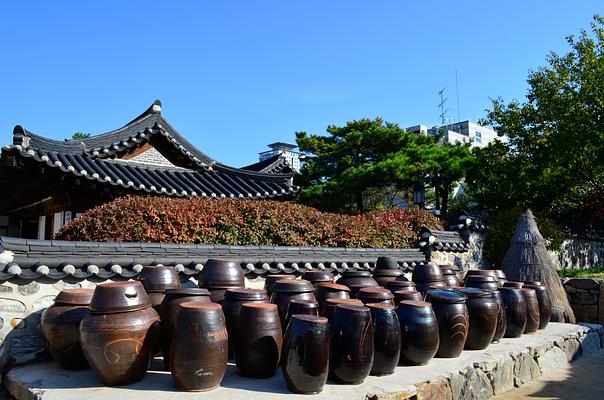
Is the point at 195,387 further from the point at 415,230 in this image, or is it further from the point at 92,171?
the point at 415,230


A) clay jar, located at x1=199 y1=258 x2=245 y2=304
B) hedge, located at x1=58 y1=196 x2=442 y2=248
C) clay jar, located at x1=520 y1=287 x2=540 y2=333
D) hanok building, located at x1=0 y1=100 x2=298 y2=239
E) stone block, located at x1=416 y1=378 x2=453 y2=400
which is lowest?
stone block, located at x1=416 y1=378 x2=453 y2=400

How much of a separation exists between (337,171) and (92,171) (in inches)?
410

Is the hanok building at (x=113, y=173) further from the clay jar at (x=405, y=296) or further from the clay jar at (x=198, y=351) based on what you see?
the clay jar at (x=405, y=296)

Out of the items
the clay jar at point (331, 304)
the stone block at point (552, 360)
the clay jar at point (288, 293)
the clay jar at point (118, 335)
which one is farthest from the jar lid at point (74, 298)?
the stone block at point (552, 360)

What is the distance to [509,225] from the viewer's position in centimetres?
1183

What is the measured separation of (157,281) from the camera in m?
4.46

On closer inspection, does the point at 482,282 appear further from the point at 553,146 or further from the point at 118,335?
the point at 553,146

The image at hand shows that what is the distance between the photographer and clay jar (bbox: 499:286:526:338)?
225 inches

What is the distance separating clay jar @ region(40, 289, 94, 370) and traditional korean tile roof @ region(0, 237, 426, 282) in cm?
57

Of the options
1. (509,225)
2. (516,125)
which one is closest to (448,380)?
(509,225)

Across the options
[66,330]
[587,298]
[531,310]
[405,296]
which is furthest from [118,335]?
[587,298]

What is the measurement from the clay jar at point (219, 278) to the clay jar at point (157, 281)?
0.32m

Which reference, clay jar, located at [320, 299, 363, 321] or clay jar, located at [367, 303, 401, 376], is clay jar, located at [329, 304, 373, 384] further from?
clay jar, located at [320, 299, 363, 321]

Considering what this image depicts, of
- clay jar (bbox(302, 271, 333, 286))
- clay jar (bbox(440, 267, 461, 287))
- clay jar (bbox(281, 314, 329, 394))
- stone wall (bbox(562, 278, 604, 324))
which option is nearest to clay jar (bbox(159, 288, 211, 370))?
clay jar (bbox(281, 314, 329, 394))
